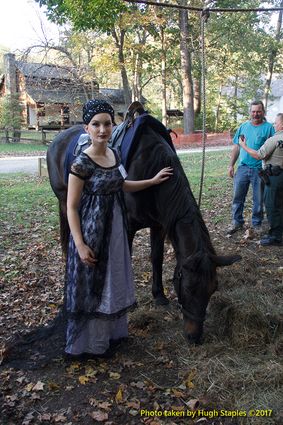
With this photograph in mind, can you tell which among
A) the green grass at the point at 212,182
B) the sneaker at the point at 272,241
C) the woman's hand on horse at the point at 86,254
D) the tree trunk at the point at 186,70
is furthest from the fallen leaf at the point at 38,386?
the tree trunk at the point at 186,70

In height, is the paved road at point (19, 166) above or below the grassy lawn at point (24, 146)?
below

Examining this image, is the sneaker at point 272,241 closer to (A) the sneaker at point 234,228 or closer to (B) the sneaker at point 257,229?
(B) the sneaker at point 257,229

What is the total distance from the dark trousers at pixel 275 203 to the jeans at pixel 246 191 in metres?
0.51

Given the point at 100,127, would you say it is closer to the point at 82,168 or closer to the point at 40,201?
the point at 82,168

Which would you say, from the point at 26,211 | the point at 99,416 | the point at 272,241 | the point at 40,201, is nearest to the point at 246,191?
the point at 272,241

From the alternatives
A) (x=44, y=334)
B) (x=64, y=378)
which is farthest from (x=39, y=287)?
(x=64, y=378)

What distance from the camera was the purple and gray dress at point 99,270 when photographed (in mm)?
2775

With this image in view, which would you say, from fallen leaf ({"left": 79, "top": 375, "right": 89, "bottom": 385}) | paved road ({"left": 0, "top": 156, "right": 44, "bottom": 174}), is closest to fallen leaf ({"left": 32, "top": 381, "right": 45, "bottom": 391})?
fallen leaf ({"left": 79, "top": 375, "right": 89, "bottom": 385})

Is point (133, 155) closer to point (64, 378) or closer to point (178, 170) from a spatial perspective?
point (178, 170)

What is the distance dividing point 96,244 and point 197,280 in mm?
767

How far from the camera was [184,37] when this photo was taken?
21.3m

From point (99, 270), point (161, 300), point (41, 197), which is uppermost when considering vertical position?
point (99, 270)

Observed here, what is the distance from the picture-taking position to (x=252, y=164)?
5.94m

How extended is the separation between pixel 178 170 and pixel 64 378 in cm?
183
